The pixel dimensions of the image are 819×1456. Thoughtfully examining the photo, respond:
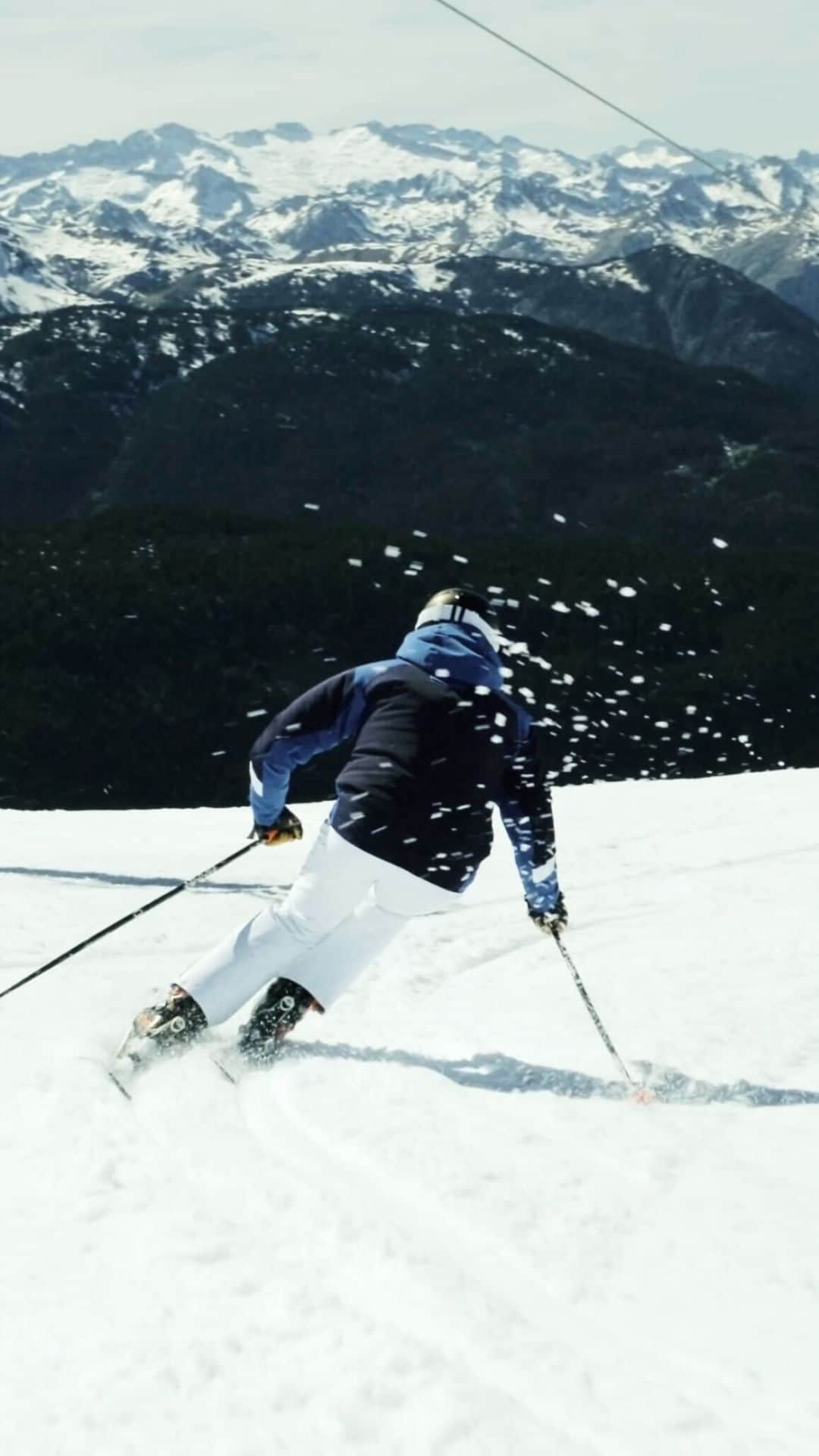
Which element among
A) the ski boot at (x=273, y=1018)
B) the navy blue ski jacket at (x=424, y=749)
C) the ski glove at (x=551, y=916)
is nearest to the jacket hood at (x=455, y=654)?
the navy blue ski jacket at (x=424, y=749)

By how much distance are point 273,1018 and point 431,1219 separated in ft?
5.71

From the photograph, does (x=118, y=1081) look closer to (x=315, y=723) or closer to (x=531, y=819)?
(x=315, y=723)

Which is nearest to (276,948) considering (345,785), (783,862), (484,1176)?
(345,785)

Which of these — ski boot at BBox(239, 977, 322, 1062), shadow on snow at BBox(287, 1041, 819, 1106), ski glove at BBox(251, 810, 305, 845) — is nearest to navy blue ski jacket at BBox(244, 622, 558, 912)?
ski glove at BBox(251, 810, 305, 845)

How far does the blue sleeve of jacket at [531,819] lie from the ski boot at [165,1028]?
1639 mm

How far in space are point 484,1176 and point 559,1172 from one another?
0.91 feet

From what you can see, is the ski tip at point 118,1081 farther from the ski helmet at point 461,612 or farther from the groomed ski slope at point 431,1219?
the ski helmet at point 461,612

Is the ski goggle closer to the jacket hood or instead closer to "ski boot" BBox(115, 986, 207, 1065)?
the jacket hood

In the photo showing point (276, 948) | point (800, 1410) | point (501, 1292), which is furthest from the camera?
point (276, 948)

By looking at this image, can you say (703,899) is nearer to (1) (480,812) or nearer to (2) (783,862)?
(2) (783,862)

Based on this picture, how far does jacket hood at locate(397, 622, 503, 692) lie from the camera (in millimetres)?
6492

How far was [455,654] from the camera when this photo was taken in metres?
6.50

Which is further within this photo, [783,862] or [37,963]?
[783,862]

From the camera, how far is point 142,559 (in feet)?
576
